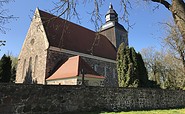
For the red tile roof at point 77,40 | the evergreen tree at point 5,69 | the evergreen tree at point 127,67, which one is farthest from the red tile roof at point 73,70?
the evergreen tree at point 5,69

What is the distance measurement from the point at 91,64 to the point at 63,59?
3984 millimetres

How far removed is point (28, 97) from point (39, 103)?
58 centimetres

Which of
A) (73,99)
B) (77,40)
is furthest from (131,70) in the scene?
(77,40)

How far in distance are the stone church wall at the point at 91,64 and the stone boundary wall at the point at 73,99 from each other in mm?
8769

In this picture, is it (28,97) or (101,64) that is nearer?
(28,97)

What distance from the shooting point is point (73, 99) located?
30.0ft

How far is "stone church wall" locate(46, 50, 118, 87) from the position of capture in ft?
58.5

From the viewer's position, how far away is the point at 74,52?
64.2ft

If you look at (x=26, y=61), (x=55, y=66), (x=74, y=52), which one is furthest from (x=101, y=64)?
(x=26, y=61)

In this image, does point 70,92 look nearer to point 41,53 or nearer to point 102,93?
point 102,93

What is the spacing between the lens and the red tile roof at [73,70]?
14803 mm

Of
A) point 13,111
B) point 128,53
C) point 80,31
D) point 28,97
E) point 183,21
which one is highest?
point 80,31

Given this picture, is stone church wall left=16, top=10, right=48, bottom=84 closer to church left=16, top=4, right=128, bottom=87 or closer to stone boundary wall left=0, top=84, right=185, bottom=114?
church left=16, top=4, right=128, bottom=87

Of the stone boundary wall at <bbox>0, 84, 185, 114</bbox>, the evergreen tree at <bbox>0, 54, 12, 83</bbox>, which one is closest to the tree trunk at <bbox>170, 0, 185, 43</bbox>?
the stone boundary wall at <bbox>0, 84, 185, 114</bbox>
